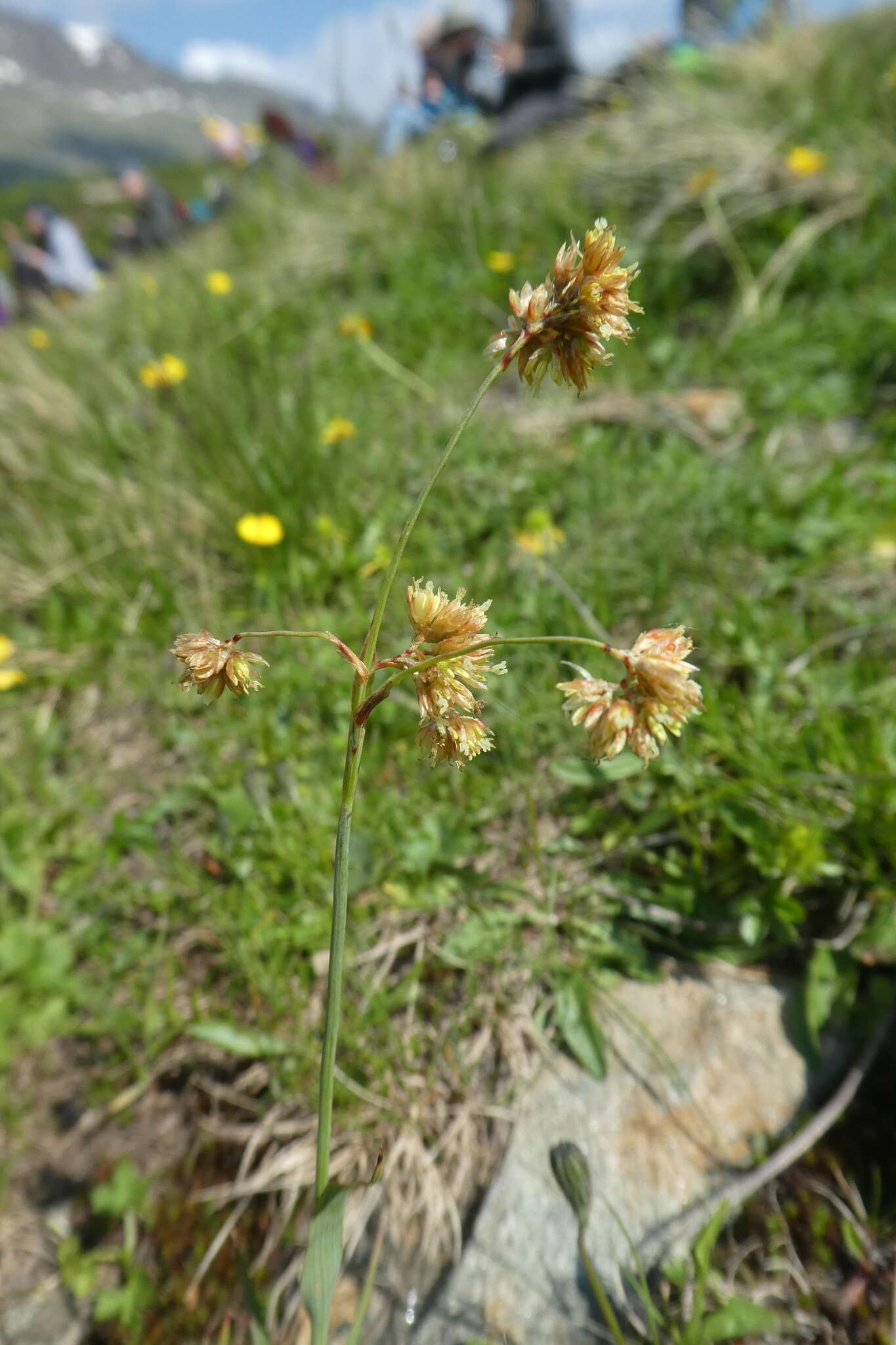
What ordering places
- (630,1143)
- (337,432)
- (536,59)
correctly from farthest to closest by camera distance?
1. (536,59)
2. (337,432)
3. (630,1143)

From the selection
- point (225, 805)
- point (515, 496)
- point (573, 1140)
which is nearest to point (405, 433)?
point (515, 496)

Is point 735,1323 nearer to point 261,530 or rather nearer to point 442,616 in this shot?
point 442,616

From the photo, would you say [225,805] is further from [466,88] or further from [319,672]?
[466,88]

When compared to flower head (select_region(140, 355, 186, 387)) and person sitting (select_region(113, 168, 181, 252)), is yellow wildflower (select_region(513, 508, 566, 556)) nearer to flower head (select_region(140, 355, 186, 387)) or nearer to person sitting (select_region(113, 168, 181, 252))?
flower head (select_region(140, 355, 186, 387))

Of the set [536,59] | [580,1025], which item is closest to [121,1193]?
[580,1025]

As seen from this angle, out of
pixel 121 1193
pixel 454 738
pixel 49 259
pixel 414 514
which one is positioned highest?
pixel 49 259

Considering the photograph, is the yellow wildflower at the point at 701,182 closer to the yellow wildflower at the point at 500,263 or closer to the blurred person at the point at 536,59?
the yellow wildflower at the point at 500,263

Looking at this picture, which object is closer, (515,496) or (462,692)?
(462,692)

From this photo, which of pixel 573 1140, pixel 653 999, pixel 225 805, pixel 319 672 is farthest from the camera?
pixel 319 672
